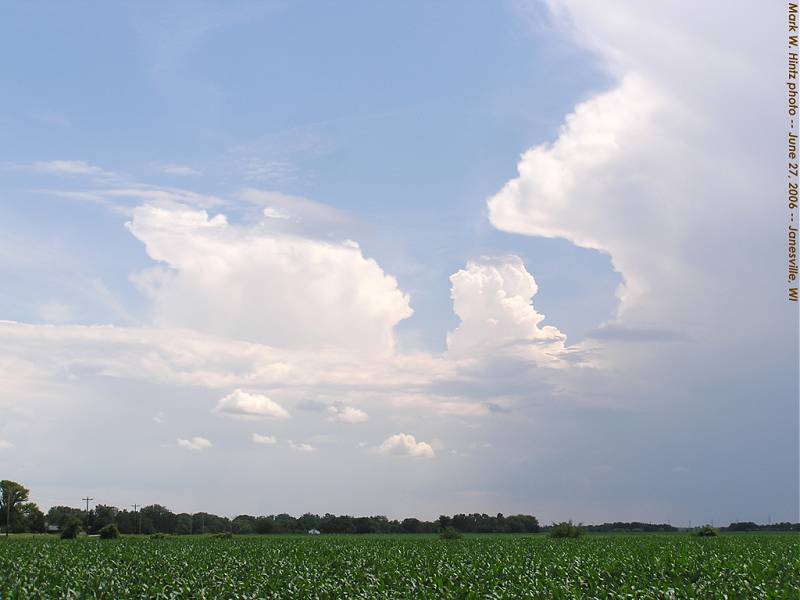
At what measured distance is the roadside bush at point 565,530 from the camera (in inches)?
3446

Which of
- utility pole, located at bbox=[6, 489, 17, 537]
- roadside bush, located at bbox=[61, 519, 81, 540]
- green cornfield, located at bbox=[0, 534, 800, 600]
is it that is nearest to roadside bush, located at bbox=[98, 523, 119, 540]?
roadside bush, located at bbox=[61, 519, 81, 540]

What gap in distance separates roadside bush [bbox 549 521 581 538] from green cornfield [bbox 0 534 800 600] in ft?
126

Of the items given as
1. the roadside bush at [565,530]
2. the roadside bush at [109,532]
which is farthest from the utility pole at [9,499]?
the roadside bush at [565,530]

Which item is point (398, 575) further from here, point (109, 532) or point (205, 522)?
point (205, 522)

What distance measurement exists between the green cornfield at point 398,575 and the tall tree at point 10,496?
11169 cm

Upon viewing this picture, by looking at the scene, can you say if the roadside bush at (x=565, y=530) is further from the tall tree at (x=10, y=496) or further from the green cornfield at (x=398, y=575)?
the tall tree at (x=10, y=496)

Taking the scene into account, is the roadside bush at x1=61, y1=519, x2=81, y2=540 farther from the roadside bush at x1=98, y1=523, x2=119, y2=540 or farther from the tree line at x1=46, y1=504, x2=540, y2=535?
the tree line at x1=46, y1=504, x2=540, y2=535

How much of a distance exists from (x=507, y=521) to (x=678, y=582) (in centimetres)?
14239

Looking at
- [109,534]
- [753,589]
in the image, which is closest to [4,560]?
[753,589]

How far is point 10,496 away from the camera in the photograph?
14888cm

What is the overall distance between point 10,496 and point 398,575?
136 meters

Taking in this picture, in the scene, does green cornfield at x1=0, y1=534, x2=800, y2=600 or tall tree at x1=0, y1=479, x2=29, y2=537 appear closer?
green cornfield at x1=0, y1=534, x2=800, y2=600

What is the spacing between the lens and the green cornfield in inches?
1199

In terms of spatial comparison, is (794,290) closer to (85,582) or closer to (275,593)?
(275,593)
